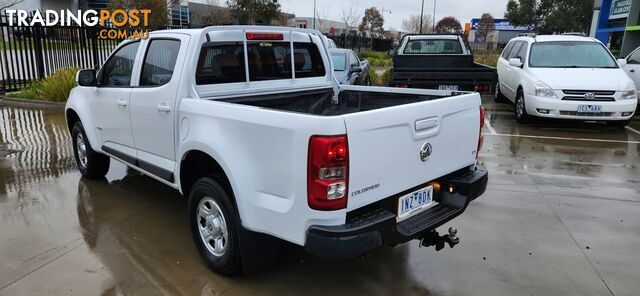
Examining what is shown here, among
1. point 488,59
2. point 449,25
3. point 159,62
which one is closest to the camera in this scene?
point 159,62

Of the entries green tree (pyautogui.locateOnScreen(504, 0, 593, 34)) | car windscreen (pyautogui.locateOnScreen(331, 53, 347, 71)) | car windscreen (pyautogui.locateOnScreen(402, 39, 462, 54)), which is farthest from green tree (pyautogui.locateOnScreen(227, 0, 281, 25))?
car windscreen (pyautogui.locateOnScreen(331, 53, 347, 71))

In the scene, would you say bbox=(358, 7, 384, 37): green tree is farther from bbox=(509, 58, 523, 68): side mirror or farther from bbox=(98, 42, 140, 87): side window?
bbox=(98, 42, 140, 87): side window

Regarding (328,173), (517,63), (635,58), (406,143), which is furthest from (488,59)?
(328,173)

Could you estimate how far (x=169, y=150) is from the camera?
390 cm

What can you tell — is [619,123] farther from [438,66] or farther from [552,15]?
[552,15]

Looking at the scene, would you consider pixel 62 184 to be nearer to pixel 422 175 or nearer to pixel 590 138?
pixel 422 175

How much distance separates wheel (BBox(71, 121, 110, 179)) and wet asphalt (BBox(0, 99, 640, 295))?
137mm

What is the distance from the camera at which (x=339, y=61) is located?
11.4 meters

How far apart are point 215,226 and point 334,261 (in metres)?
0.98

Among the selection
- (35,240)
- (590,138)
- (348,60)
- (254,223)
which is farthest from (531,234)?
(348,60)

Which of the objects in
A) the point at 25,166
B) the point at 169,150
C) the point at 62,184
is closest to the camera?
the point at 169,150

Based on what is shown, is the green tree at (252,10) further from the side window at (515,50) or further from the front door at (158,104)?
the front door at (158,104)

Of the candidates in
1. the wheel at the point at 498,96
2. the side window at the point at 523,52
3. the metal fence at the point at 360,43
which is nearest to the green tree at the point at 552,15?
the metal fence at the point at 360,43

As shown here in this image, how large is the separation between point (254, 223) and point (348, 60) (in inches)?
352
